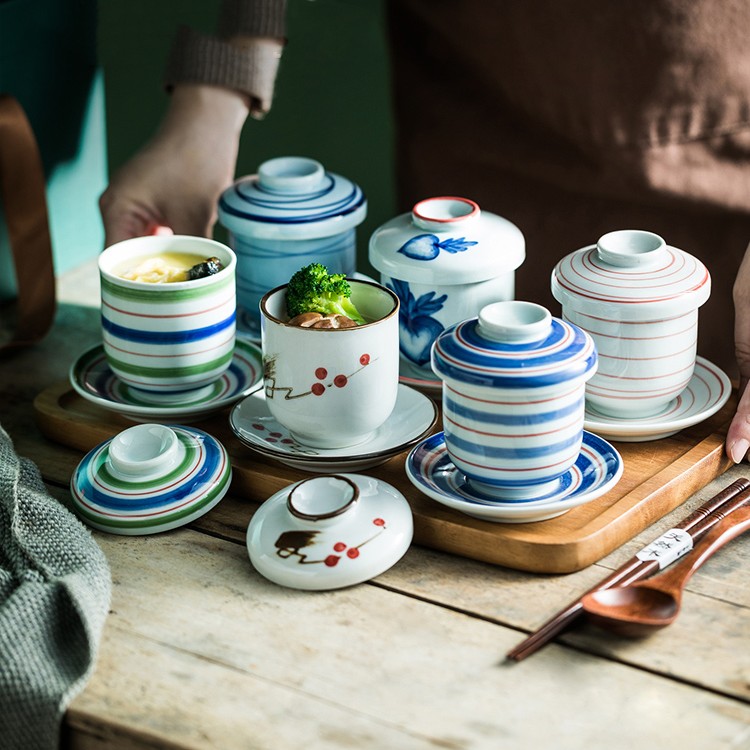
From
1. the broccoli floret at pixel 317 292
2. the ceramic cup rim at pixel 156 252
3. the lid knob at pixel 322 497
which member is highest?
the broccoli floret at pixel 317 292

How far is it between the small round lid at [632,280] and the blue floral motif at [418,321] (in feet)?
0.48

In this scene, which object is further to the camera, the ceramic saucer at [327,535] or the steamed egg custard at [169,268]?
the steamed egg custard at [169,268]

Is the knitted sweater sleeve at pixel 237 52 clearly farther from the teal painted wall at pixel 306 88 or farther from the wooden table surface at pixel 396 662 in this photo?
the wooden table surface at pixel 396 662

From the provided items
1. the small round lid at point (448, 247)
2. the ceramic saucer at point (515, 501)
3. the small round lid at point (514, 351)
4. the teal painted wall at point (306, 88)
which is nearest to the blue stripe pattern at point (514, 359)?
the small round lid at point (514, 351)

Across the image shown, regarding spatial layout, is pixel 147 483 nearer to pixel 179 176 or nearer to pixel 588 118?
pixel 179 176

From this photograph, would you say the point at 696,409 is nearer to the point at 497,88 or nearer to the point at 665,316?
the point at 665,316

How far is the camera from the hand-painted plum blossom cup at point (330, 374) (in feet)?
3.51

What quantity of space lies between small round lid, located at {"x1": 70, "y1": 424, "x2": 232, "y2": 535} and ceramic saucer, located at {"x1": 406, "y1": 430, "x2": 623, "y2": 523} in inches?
8.0

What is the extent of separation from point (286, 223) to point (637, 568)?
63 cm

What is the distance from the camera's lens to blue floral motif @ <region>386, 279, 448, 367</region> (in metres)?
1.24

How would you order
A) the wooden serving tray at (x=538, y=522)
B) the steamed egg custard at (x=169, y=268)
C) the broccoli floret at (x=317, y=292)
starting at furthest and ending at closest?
the steamed egg custard at (x=169, y=268), the broccoli floret at (x=317, y=292), the wooden serving tray at (x=538, y=522)

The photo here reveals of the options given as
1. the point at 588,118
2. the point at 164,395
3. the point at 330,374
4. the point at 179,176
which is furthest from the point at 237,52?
the point at 330,374

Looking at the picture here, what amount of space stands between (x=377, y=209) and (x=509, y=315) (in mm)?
1558

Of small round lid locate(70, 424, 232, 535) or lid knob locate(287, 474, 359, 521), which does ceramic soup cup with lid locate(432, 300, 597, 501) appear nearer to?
lid knob locate(287, 474, 359, 521)
